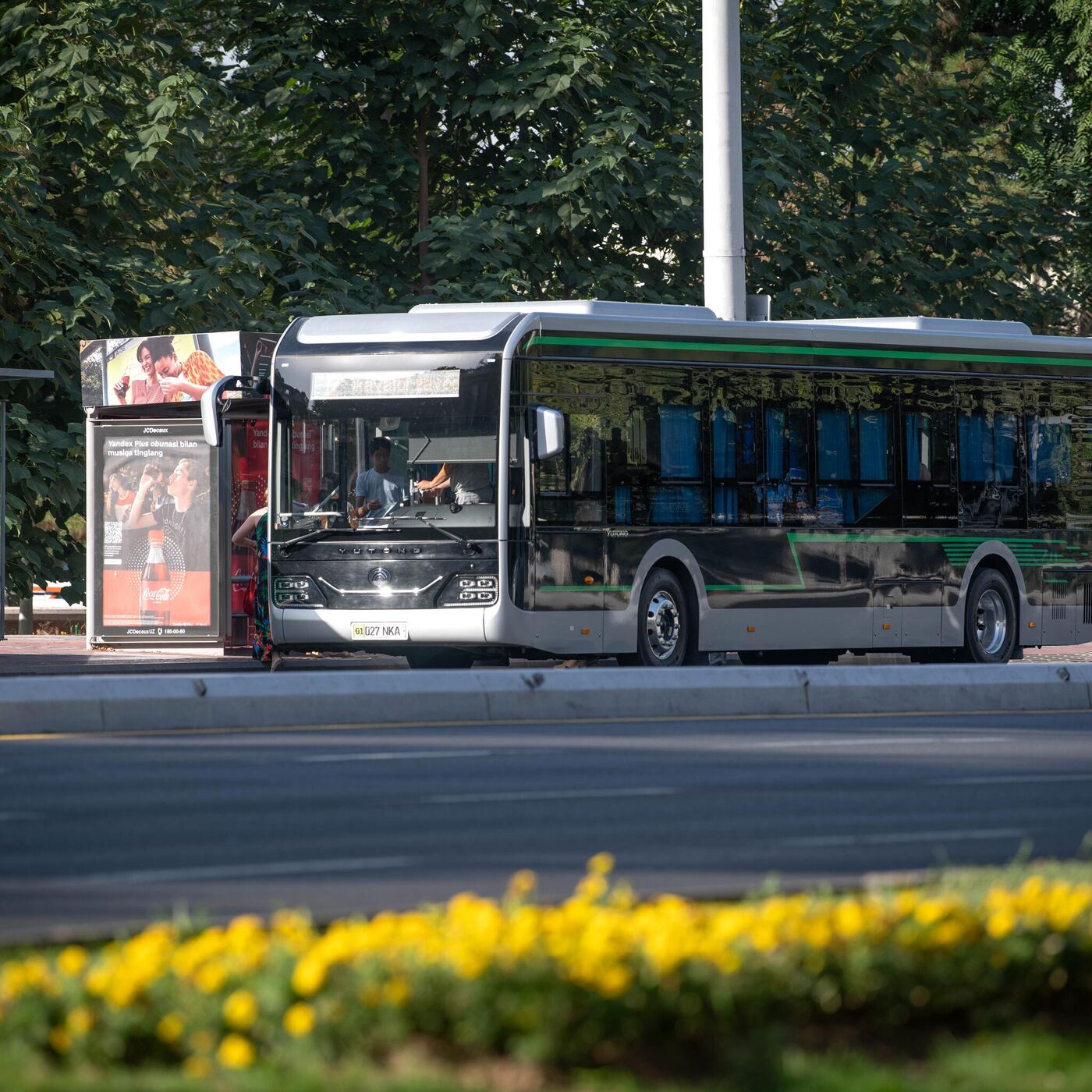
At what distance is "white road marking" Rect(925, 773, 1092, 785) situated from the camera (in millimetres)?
→ 12859

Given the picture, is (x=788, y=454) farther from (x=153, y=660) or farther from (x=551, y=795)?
(x=551, y=795)

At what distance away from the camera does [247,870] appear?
30.3ft

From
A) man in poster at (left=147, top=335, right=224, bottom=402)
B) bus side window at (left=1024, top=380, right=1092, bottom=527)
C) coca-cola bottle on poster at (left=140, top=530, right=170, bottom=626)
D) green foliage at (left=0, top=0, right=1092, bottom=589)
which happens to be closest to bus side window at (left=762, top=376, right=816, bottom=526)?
bus side window at (left=1024, top=380, right=1092, bottom=527)

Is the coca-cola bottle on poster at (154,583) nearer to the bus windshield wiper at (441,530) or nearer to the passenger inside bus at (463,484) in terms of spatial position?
the bus windshield wiper at (441,530)

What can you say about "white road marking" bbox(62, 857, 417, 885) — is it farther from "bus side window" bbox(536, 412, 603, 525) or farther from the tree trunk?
the tree trunk

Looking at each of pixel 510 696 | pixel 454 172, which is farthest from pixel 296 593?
pixel 454 172

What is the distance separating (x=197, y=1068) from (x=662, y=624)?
15280 mm

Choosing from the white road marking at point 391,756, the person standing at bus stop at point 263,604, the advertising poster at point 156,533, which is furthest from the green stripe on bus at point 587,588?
the white road marking at point 391,756

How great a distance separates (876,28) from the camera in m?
33.1

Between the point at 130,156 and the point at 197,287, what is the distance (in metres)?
1.76

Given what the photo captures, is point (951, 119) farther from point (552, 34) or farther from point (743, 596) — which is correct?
point (743, 596)

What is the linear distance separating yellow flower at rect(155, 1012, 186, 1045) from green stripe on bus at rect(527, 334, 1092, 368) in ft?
46.9

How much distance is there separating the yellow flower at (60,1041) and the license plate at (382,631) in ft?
46.1

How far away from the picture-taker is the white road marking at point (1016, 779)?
12.9 metres
